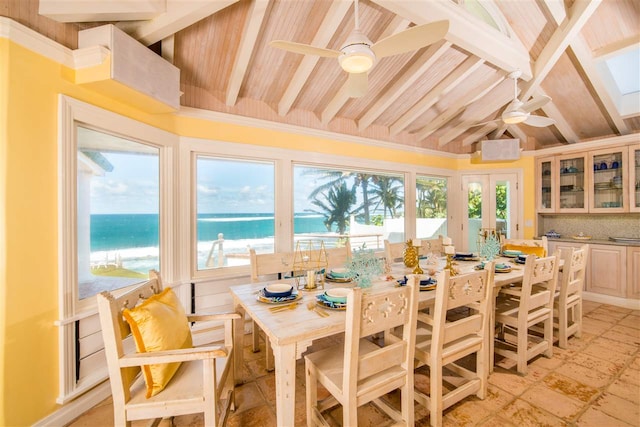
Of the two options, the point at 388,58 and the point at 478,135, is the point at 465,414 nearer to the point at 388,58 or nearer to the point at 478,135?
the point at 388,58

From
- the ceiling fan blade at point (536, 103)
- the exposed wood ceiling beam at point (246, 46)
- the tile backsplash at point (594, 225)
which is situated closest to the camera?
the exposed wood ceiling beam at point (246, 46)

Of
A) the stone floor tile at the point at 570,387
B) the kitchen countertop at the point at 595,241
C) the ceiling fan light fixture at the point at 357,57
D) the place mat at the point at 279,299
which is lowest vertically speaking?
the stone floor tile at the point at 570,387

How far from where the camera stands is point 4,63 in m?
1.58

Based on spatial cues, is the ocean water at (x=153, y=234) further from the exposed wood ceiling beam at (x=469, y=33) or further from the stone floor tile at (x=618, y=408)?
the stone floor tile at (x=618, y=408)

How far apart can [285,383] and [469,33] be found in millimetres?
3321

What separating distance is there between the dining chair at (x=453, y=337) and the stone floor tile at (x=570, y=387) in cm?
65

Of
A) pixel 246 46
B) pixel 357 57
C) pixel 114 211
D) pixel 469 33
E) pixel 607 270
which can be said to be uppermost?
pixel 469 33

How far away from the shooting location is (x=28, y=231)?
1686mm

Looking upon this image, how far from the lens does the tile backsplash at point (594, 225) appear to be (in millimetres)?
4191

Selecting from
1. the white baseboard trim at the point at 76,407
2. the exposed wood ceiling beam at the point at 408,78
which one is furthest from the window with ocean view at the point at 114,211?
the exposed wood ceiling beam at the point at 408,78

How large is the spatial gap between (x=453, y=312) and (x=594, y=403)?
5.56 ft

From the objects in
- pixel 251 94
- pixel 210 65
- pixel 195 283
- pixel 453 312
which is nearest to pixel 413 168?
pixel 453 312

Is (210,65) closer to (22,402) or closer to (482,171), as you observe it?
(22,402)

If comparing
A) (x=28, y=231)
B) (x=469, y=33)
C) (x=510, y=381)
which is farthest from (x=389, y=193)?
(x=28, y=231)
